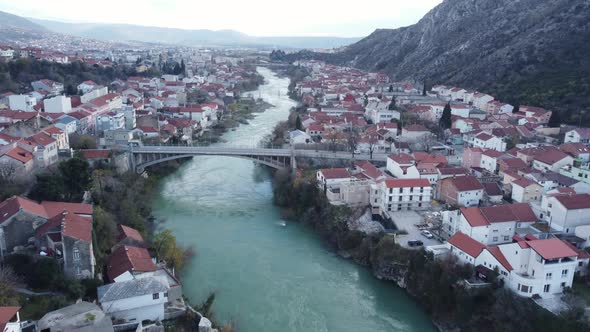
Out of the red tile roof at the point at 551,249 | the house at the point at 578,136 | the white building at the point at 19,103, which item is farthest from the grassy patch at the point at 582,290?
the white building at the point at 19,103

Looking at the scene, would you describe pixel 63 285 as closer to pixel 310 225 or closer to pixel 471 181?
pixel 310 225

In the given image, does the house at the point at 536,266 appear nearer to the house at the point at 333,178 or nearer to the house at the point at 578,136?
the house at the point at 333,178

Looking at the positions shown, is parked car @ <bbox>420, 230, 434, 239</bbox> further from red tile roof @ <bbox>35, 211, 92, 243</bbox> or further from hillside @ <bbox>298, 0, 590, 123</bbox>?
hillside @ <bbox>298, 0, 590, 123</bbox>

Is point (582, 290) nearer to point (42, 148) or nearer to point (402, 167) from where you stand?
point (402, 167)

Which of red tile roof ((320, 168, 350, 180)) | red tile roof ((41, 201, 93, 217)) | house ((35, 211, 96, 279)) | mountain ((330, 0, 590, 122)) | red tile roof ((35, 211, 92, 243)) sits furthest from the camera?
mountain ((330, 0, 590, 122))

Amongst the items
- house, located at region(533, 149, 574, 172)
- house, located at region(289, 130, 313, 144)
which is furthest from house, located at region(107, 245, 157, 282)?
house, located at region(533, 149, 574, 172)

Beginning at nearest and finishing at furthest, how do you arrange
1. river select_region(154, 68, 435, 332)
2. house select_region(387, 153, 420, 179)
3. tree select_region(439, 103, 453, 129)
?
river select_region(154, 68, 435, 332) → house select_region(387, 153, 420, 179) → tree select_region(439, 103, 453, 129)

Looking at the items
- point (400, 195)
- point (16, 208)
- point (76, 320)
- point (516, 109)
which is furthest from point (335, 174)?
point (516, 109)

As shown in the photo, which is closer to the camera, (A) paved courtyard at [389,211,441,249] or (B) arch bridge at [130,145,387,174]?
(A) paved courtyard at [389,211,441,249]
